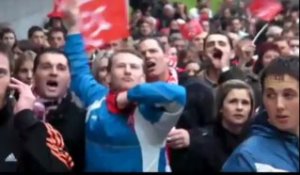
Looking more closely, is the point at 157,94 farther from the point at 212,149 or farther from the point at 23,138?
the point at 212,149

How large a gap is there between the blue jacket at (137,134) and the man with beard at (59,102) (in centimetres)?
18

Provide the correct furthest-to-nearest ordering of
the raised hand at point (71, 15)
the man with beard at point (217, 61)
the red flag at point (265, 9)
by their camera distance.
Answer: the red flag at point (265, 9) < the man with beard at point (217, 61) < the raised hand at point (71, 15)

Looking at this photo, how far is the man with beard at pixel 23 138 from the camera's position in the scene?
5422 millimetres

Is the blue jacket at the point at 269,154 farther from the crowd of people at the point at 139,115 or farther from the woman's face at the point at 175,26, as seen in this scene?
the woman's face at the point at 175,26

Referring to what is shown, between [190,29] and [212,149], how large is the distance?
10.5 meters

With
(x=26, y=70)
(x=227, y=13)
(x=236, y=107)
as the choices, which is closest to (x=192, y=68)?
(x=26, y=70)

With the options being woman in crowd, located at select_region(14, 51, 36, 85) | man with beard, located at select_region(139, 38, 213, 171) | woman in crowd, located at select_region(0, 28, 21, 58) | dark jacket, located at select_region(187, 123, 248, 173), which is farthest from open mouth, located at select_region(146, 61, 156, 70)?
woman in crowd, located at select_region(0, 28, 21, 58)

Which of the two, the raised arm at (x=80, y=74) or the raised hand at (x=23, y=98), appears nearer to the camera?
the raised hand at (x=23, y=98)

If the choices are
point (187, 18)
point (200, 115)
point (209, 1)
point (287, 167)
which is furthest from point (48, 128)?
point (209, 1)

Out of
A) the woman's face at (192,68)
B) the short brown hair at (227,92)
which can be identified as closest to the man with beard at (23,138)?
the short brown hair at (227,92)

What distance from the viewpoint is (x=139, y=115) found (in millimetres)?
5879

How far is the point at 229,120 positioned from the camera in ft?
22.1

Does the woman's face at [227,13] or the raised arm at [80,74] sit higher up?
the raised arm at [80,74]

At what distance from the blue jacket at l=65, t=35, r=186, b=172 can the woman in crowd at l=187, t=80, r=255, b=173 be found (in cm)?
60
